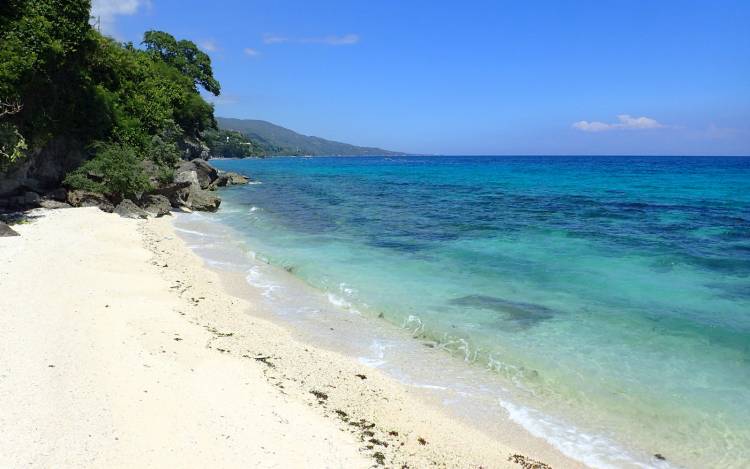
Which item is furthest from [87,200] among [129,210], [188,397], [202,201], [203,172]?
[188,397]

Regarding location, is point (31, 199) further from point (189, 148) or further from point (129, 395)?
point (189, 148)

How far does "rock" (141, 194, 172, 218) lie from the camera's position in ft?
77.7

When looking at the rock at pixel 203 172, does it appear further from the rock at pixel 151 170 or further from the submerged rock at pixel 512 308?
the submerged rock at pixel 512 308

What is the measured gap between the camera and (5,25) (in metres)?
18.2

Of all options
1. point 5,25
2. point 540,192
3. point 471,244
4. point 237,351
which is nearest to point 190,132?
point 5,25

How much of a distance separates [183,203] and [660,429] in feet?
88.1

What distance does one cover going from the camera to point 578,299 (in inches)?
480

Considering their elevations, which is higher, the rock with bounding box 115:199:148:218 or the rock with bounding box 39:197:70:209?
the rock with bounding box 39:197:70:209

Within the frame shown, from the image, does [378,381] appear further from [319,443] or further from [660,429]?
[660,429]

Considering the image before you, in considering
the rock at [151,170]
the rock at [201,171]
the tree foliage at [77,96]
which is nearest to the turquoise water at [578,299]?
the rock at [151,170]

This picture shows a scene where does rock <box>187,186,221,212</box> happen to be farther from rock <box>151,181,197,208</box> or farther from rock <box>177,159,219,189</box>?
rock <box>177,159,219,189</box>

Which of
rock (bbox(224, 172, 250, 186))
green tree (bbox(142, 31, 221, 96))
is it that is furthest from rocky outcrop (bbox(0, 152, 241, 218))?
green tree (bbox(142, 31, 221, 96))

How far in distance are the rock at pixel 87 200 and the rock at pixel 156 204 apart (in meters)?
1.87

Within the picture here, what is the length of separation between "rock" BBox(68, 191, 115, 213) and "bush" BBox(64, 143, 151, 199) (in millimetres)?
340
